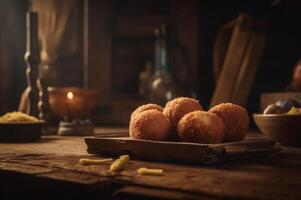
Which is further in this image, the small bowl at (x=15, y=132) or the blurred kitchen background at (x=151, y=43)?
the blurred kitchen background at (x=151, y=43)

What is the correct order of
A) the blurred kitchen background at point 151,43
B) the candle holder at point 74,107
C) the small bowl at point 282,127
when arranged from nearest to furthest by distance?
the small bowl at point 282,127 → the candle holder at point 74,107 → the blurred kitchen background at point 151,43

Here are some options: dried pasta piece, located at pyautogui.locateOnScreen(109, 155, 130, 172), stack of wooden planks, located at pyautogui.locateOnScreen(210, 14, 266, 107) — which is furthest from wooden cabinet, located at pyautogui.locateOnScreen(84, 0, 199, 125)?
dried pasta piece, located at pyautogui.locateOnScreen(109, 155, 130, 172)

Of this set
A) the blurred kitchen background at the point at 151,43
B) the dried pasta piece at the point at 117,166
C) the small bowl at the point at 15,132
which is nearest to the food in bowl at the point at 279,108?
the dried pasta piece at the point at 117,166

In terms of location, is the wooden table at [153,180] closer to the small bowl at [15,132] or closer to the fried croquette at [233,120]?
the fried croquette at [233,120]

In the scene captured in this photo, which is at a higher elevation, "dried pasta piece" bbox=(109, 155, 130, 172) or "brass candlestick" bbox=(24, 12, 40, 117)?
"brass candlestick" bbox=(24, 12, 40, 117)

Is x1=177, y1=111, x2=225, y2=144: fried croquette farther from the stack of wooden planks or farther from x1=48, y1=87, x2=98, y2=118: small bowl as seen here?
the stack of wooden planks

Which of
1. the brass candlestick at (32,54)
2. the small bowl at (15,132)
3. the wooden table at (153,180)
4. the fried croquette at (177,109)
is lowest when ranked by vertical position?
the small bowl at (15,132)

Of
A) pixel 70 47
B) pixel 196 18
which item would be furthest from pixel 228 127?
pixel 70 47

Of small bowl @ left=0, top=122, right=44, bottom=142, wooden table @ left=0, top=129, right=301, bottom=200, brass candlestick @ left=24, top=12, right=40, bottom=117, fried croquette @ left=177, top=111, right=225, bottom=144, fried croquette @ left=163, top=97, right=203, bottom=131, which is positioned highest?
brass candlestick @ left=24, top=12, right=40, bottom=117
